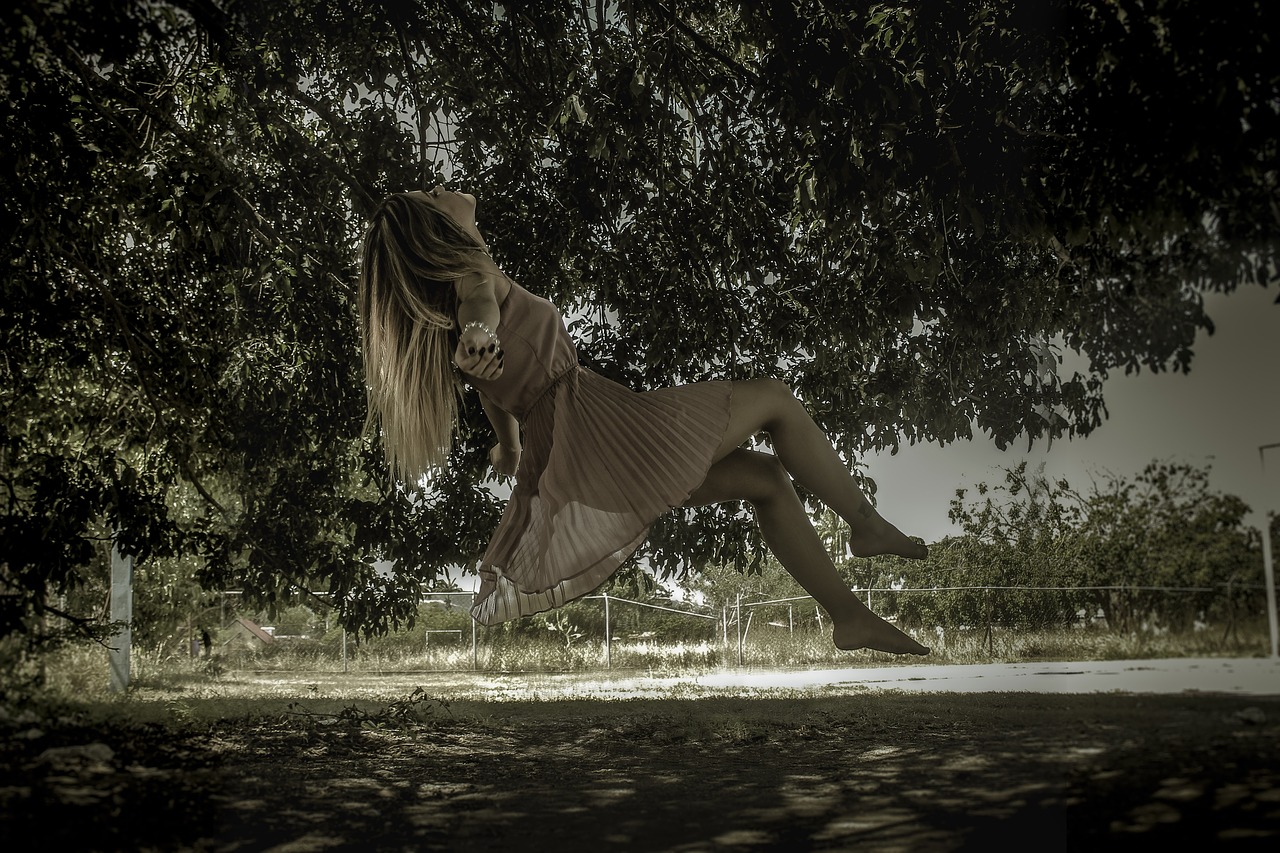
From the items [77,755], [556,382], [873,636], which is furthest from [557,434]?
[77,755]

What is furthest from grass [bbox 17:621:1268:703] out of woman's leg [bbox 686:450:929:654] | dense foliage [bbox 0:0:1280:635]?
woman's leg [bbox 686:450:929:654]

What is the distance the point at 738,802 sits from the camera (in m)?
2.90

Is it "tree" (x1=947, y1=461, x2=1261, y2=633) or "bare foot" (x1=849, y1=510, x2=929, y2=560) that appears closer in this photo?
"tree" (x1=947, y1=461, x2=1261, y2=633)

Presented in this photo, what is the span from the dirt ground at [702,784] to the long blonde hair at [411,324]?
1070 mm

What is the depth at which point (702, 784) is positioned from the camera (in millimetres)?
3301

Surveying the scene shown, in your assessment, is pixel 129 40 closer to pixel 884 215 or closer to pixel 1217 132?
pixel 884 215

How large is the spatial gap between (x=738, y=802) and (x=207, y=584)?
2348 mm

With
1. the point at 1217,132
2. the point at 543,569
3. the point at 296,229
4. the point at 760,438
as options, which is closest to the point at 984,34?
the point at 1217,132

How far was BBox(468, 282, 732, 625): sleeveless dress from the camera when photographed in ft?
7.72

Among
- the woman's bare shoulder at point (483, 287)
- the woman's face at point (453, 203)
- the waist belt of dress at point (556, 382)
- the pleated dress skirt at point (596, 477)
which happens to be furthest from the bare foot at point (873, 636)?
the woman's face at point (453, 203)

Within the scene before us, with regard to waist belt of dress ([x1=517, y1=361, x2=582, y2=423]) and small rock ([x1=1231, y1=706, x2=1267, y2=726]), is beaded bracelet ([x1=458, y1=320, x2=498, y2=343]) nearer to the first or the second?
waist belt of dress ([x1=517, y1=361, x2=582, y2=423])

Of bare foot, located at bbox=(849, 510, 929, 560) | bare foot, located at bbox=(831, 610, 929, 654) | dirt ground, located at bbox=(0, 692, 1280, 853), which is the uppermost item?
bare foot, located at bbox=(849, 510, 929, 560)

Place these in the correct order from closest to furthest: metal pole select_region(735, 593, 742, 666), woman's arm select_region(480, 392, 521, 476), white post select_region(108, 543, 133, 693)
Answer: woman's arm select_region(480, 392, 521, 476) → white post select_region(108, 543, 133, 693) → metal pole select_region(735, 593, 742, 666)

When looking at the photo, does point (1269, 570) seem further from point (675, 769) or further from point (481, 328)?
point (675, 769)
